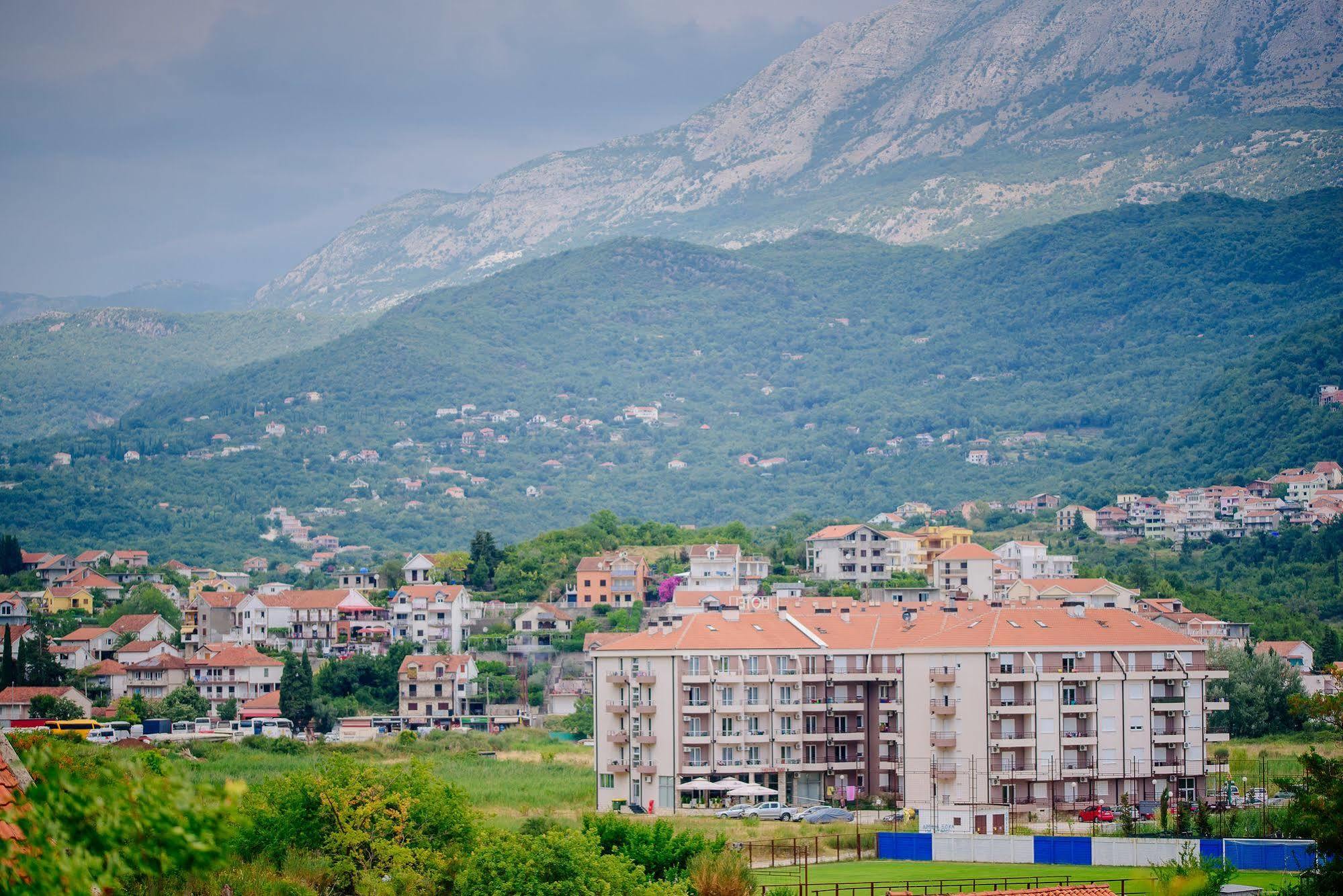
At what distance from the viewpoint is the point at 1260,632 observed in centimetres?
8712

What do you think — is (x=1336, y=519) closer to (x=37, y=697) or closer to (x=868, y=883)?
(x=37, y=697)

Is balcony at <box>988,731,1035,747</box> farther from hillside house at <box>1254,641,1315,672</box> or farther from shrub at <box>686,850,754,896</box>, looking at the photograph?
hillside house at <box>1254,641,1315,672</box>

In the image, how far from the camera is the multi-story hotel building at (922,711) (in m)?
54.0

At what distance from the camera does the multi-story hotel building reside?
177ft

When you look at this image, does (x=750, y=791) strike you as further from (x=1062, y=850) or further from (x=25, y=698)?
(x=25, y=698)

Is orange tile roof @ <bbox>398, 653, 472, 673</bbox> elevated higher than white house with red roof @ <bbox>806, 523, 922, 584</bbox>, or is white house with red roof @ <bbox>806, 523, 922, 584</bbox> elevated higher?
white house with red roof @ <bbox>806, 523, 922, 584</bbox>

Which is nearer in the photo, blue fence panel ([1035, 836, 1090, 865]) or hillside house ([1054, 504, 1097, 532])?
blue fence panel ([1035, 836, 1090, 865])

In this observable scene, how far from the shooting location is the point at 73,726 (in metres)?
71.8

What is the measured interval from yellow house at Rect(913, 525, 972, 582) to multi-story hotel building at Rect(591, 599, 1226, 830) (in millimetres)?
53987

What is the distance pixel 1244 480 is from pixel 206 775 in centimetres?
11586

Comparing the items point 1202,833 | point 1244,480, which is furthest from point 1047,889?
point 1244,480

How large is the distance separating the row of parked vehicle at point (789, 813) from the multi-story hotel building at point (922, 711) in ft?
10.6

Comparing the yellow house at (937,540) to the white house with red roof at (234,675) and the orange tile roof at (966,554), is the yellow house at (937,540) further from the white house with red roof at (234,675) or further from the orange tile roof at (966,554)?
the white house with red roof at (234,675)

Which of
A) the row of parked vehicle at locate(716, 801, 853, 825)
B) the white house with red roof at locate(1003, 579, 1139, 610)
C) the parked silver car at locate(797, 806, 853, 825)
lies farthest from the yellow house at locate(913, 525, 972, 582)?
the parked silver car at locate(797, 806, 853, 825)
